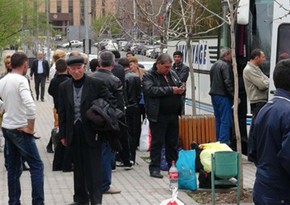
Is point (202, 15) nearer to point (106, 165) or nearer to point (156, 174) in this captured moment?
point (156, 174)

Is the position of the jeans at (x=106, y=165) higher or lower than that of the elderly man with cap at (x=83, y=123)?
lower

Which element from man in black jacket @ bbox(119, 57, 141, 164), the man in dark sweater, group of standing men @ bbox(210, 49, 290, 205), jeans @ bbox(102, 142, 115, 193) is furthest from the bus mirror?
the man in dark sweater

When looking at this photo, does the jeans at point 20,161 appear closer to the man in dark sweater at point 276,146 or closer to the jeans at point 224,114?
the man in dark sweater at point 276,146

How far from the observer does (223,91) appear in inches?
532

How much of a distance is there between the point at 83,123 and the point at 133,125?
4299 mm

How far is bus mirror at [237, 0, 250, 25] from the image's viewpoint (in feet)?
44.0

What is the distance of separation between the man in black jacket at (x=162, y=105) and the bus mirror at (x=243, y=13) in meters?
2.68

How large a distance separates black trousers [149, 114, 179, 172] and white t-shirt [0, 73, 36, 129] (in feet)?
9.31

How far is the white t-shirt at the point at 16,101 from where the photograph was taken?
8.65 metres

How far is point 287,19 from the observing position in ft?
40.7

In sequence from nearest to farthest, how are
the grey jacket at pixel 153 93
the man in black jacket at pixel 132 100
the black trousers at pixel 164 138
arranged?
the grey jacket at pixel 153 93 < the black trousers at pixel 164 138 < the man in black jacket at pixel 132 100

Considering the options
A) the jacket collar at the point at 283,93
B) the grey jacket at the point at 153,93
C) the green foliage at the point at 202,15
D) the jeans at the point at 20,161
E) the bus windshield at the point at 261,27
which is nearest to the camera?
the jacket collar at the point at 283,93

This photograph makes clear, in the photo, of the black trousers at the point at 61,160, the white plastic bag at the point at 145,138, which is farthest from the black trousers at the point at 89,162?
the white plastic bag at the point at 145,138

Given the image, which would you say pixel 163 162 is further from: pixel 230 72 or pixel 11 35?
pixel 11 35
